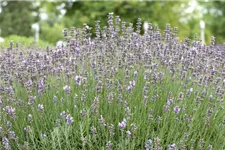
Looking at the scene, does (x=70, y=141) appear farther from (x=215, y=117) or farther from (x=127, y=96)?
(x=215, y=117)

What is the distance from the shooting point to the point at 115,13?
15.9 metres

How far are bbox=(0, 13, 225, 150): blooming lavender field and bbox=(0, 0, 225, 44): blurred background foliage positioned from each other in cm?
776

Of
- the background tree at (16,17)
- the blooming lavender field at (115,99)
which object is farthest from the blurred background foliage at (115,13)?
the blooming lavender field at (115,99)

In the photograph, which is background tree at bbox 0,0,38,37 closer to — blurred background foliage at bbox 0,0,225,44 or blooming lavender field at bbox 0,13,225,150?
blurred background foliage at bbox 0,0,225,44

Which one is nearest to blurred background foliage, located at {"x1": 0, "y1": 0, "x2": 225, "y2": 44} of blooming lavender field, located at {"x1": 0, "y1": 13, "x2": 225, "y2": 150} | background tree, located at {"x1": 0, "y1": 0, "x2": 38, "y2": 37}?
background tree, located at {"x1": 0, "y1": 0, "x2": 38, "y2": 37}

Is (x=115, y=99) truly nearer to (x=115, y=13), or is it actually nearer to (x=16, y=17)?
(x=115, y=13)

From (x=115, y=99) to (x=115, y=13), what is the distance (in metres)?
13.0

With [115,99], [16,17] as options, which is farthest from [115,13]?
[115,99]

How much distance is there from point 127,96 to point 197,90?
67 cm

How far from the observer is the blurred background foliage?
1558 cm

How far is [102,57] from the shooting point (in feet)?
12.4

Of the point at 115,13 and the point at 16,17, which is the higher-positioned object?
the point at 115,13

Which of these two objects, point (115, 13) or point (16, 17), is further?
point (16, 17)

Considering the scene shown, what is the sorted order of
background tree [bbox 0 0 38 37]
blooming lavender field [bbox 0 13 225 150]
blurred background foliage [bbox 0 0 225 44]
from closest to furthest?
blooming lavender field [bbox 0 13 225 150], blurred background foliage [bbox 0 0 225 44], background tree [bbox 0 0 38 37]
